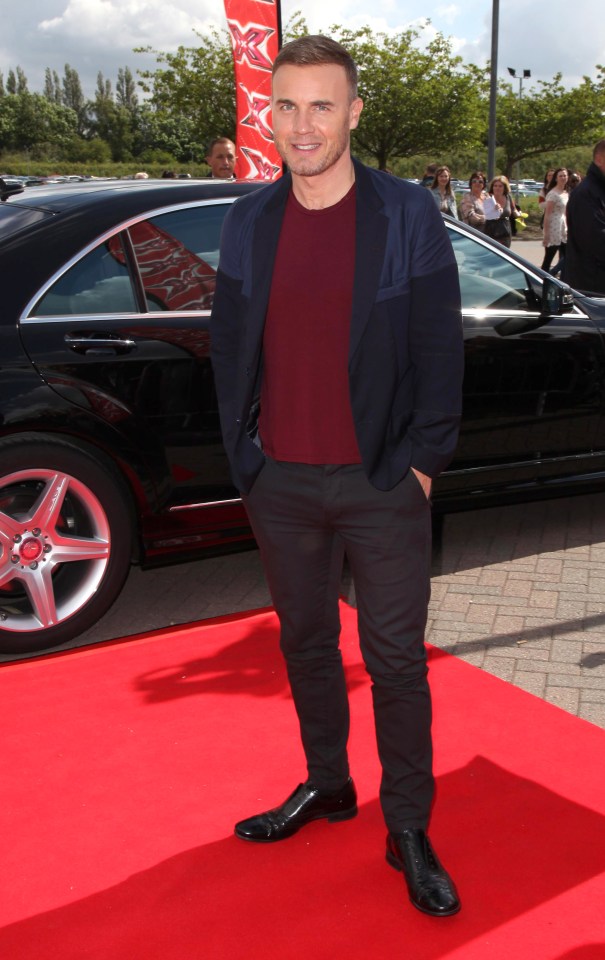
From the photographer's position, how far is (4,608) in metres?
4.28

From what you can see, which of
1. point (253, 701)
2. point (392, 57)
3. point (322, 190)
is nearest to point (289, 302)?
point (322, 190)

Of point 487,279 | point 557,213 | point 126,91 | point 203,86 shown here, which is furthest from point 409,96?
point 126,91

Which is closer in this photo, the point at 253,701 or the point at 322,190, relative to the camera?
the point at 322,190

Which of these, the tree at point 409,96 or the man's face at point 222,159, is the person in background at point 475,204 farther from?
the tree at point 409,96

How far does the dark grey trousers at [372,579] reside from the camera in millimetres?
2584

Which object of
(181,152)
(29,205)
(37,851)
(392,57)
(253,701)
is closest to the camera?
(37,851)

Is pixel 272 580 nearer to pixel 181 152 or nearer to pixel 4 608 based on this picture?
pixel 4 608

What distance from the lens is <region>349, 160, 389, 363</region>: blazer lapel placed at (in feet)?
8.02

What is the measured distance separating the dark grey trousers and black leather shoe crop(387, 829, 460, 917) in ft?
0.13

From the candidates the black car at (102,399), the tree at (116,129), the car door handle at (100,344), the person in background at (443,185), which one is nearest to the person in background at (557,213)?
the person in background at (443,185)

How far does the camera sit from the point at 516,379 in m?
5.02

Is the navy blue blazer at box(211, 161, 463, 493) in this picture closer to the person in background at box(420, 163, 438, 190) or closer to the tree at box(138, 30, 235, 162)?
the person in background at box(420, 163, 438, 190)

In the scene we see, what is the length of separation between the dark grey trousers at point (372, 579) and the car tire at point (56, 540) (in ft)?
5.06

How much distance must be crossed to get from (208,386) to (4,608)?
1176mm
